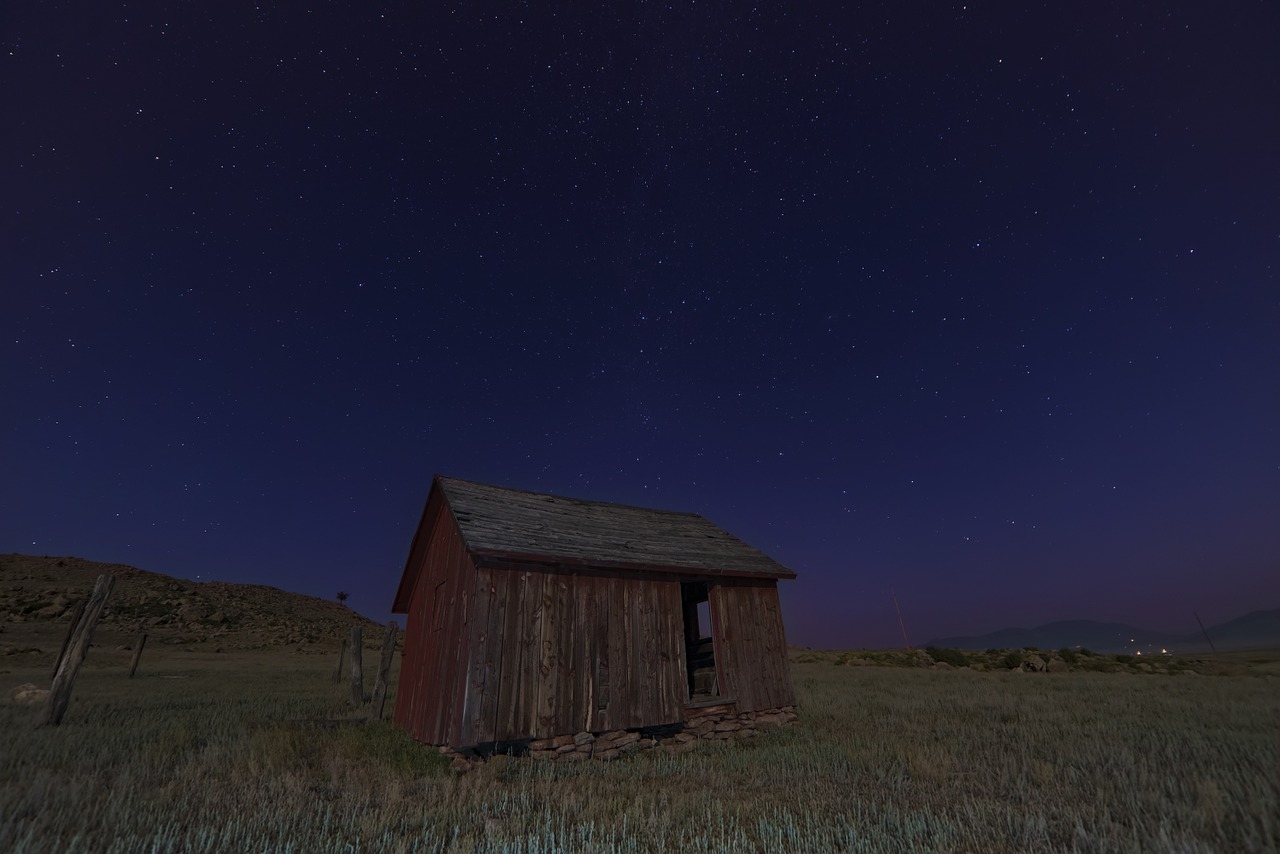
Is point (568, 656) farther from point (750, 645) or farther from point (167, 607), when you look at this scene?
point (167, 607)

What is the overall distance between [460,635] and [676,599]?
4881 mm

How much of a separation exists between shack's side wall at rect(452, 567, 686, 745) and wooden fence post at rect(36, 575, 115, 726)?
8.38 m

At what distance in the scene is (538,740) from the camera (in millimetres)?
9906

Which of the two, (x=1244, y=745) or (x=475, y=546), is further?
(x=475, y=546)

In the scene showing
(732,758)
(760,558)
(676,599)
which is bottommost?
(732,758)

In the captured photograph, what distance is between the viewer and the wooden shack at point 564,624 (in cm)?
999

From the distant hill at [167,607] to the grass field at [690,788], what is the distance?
37.7 m

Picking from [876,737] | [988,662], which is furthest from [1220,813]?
[988,662]

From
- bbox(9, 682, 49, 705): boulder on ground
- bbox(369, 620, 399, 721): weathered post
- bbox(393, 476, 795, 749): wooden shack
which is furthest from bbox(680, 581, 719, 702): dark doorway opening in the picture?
bbox(9, 682, 49, 705): boulder on ground

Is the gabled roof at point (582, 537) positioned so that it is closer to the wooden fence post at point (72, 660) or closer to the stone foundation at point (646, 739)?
the stone foundation at point (646, 739)

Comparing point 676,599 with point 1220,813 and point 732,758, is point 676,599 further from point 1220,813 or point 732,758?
point 1220,813

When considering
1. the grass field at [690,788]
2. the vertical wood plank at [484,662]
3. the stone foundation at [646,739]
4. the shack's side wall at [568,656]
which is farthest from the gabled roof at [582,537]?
the grass field at [690,788]

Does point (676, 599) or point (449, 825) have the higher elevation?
point (676, 599)

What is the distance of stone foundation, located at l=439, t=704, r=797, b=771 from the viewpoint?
9.73 meters
